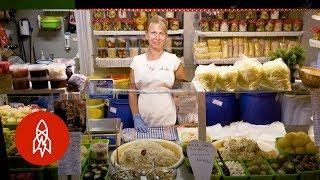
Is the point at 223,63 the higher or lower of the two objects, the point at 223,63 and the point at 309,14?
the lower

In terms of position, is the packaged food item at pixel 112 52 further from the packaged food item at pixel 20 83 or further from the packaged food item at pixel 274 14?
the packaged food item at pixel 20 83

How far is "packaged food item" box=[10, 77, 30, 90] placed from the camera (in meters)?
2.42

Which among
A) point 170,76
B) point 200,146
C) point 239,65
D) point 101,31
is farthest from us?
point 101,31

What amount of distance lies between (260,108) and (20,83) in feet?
12.0

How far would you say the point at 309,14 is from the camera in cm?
642

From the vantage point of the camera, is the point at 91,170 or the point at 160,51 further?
the point at 160,51

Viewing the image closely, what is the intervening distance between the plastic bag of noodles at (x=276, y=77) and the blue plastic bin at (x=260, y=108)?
250 centimetres

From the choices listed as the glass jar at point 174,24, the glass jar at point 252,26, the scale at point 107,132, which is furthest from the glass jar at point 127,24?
the scale at point 107,132

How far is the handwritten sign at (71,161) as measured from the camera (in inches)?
95.3

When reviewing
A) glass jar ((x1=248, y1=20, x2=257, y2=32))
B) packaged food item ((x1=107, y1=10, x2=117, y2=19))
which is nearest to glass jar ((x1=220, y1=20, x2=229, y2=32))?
glass jar ((x1=248, y1=20, x2=257, y2=32))

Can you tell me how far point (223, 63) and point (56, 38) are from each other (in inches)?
188

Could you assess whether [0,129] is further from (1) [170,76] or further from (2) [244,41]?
(2) [244,41]

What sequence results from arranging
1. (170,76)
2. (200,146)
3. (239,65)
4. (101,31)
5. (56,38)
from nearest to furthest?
1. (200,146)
2. (239,65)
3. (170,76)
4. (101,31)
5. (56,38)

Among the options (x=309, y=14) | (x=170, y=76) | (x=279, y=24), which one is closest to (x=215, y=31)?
(x=279, y=24)
